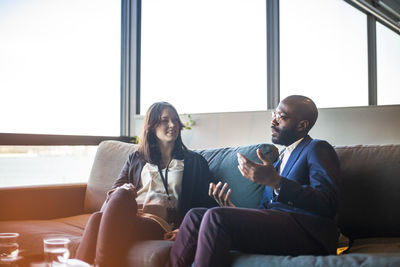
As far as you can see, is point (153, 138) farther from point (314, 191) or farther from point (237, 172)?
point (314, 191)

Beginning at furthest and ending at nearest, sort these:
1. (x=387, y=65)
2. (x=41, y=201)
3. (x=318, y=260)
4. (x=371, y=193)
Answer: (x=387, y=65)
(x=41, y=201)
(x=371, y=193)
(x=318, y=260)

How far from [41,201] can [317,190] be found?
1941mm

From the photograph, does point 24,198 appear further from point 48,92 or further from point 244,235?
point 244,235

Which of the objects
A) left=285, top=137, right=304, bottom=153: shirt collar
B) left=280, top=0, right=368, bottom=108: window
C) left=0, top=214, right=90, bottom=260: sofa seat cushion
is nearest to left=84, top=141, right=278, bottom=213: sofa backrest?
left=0, top=214, right=90, bottom=260: sofa seat cushion

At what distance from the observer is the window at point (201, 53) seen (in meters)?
4.16

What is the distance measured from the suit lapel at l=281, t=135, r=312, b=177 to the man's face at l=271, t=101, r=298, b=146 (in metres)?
0.05

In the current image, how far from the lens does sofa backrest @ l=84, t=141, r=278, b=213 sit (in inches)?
91.4

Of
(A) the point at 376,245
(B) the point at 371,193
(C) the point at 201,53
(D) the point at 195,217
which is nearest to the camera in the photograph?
(D) the point at 195,217

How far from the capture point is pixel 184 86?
14.1 feet

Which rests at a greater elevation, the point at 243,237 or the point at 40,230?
the point at 243,237

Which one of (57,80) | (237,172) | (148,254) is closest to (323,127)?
(237,172)

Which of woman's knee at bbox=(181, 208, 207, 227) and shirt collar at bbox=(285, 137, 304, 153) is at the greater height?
shirt collar at bbox=(285, 137, 304, 153)

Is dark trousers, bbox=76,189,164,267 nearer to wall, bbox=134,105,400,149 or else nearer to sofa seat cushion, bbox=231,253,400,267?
sofa seat cushion, bbox=231,253,400,267

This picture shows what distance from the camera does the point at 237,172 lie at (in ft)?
7.91
